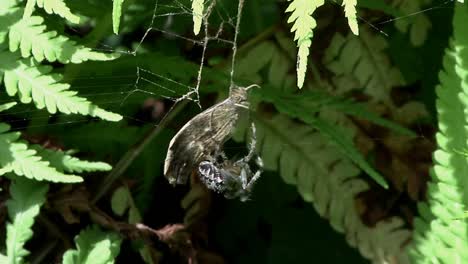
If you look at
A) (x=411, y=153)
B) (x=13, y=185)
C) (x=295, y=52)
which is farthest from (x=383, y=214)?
(x=13, y=185)

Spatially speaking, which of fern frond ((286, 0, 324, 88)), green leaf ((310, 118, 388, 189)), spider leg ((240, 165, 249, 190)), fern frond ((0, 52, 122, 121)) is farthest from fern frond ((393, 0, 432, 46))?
fern frond ((0, 52, 122, 121))

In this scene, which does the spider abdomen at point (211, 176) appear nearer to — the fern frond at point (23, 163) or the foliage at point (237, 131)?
the foliage at point (237, 131)

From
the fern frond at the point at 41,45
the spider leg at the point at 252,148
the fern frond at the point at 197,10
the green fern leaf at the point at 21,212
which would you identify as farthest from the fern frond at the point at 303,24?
the green fern leaf at the point at 21,212

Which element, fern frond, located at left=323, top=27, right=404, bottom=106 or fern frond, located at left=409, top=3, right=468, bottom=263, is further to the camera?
fern frond, located at left=323, top=27, right=404, bottom=106

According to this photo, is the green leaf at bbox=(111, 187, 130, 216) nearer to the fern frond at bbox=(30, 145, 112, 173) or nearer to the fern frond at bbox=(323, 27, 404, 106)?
the fern frond at bbox=(30, 145, 112, 173)

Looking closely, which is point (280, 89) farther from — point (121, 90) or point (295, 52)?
point (121, 90)
